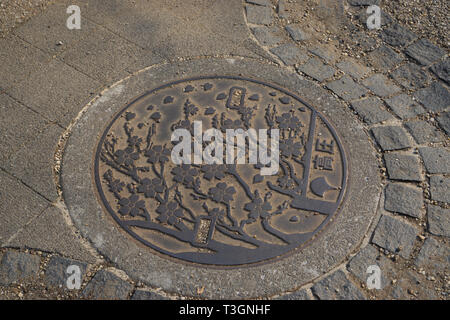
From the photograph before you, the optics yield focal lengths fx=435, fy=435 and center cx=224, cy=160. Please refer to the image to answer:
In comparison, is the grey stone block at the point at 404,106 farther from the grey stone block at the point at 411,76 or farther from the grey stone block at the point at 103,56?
the grey stone block at the point at 103,56

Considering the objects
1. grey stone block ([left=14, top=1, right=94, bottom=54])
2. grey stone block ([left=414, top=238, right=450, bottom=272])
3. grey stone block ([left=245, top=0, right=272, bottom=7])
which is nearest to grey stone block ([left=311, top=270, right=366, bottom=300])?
grey stone block ([left=414, top=238, right=450, bottom=272])

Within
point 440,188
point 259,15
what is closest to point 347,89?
point 440,188

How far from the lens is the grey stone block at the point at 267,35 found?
4.65 meters

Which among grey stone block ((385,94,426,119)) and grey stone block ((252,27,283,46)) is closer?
grey stone block ((385,94,426,119))

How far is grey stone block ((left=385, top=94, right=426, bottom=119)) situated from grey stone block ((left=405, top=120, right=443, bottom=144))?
0.33 feet

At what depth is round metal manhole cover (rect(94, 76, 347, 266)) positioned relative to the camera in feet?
10.6

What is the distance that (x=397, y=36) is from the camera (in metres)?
4.71

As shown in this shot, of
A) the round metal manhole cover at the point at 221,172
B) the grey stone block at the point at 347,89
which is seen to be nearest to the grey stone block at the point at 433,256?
the round metal manhole cover at the point at 221,172

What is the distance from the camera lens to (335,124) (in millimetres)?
3900

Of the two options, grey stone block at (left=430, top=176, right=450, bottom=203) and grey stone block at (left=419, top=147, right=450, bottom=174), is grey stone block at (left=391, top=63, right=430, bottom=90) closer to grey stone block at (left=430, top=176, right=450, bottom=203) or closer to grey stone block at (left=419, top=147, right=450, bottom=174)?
grey stone block at (left=419, top=147, right=450, bottom=174)

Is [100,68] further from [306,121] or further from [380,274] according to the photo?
[380,274]

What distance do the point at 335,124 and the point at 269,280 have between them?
1.59m

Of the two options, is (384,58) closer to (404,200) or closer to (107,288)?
(404,200)

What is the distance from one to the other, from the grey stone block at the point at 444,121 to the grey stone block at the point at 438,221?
33.7 inches
